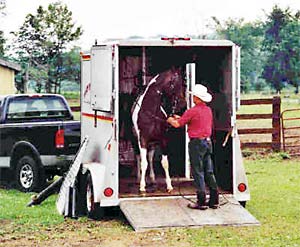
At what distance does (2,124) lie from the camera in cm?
1502

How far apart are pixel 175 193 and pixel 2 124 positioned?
4.84 metres

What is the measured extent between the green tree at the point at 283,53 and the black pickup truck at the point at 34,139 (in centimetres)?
5036

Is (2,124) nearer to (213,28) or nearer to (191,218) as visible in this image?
(191,218)

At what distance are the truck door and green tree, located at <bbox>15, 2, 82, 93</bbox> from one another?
98.4 ft

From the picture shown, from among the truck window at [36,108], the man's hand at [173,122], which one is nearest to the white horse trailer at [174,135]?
the man's hand at [173,122]

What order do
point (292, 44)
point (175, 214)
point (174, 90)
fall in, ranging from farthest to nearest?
point (292, 44), point (174, 90), point (175, 214)

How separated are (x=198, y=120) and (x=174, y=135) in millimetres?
2246

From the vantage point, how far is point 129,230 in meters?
10.2

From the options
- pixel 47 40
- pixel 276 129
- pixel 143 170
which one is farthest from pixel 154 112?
pixel 47 40

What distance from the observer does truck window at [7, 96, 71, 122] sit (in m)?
15.2

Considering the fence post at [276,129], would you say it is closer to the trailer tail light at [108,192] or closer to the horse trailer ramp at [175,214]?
the horse trailer ramp at [175,214]

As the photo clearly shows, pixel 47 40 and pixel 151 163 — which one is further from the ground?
pixel 47 40

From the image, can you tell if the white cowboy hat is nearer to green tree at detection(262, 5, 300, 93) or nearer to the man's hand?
the man's hand

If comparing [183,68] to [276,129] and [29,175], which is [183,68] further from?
[276,129]
